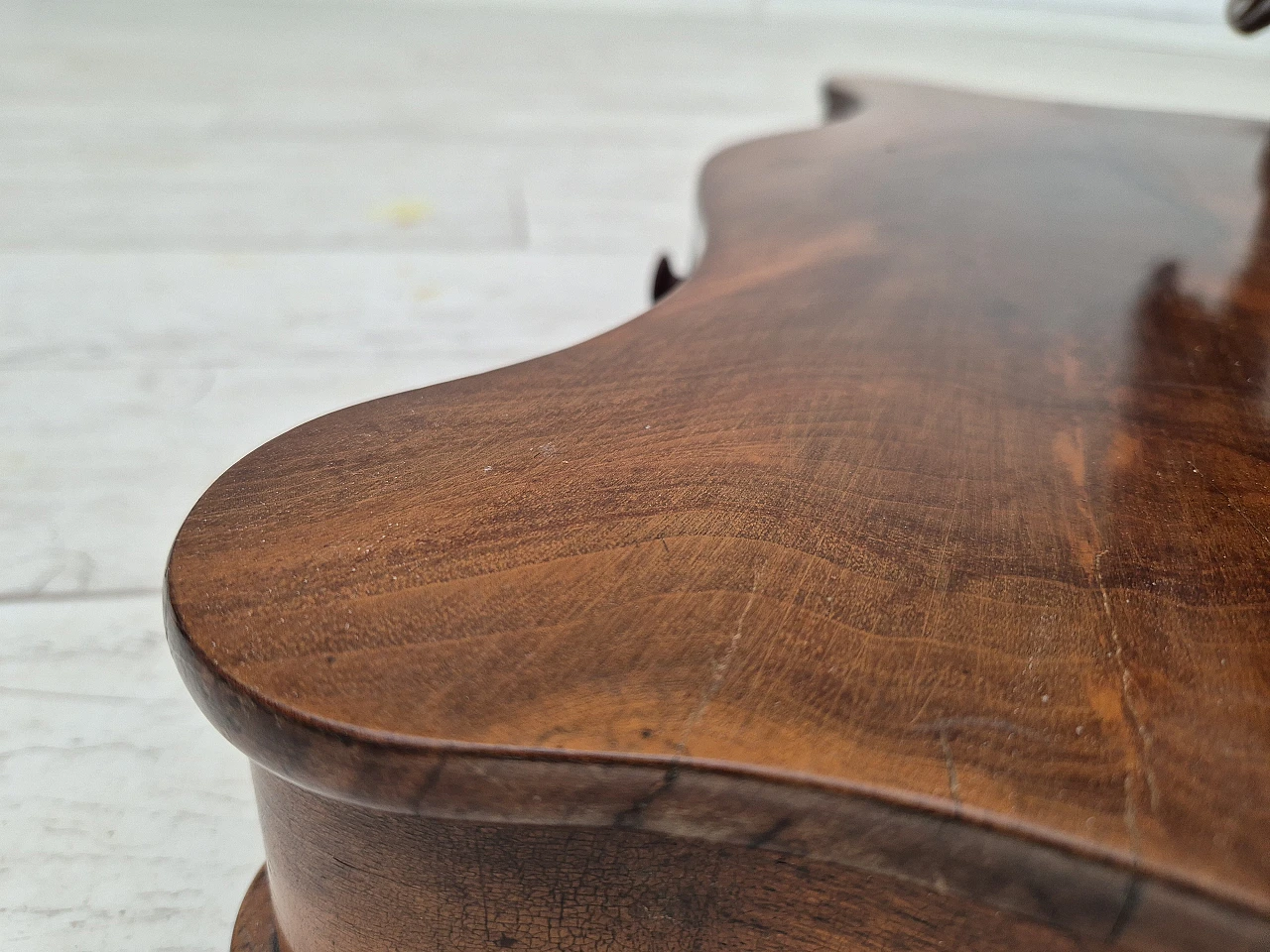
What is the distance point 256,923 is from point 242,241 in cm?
79

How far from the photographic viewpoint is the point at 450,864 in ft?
0.85

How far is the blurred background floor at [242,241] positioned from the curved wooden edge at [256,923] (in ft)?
0.10

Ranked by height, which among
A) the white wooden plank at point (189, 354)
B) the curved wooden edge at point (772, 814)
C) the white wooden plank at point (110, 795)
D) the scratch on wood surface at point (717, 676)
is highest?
the scratch on wood surface at point (717, 676)

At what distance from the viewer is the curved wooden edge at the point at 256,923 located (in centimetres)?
36

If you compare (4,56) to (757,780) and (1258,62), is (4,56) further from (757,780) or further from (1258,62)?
(1258,62)

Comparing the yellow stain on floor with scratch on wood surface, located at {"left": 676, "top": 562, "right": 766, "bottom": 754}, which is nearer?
scratch on wood surface, located at {"left": 676, "top": 562, "right": 766, "bottom": 754}

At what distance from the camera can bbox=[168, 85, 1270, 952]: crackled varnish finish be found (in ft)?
0.67

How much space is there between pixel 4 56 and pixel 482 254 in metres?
1.03

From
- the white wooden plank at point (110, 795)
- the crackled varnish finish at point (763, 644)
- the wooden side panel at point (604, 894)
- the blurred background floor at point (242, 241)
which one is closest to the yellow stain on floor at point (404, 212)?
the blurred background floor at point (242, 241)

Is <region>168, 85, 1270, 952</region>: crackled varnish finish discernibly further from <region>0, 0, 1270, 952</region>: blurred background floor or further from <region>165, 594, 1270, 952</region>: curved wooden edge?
<region>0, 0, 1270, 952</region>: blurred background floor

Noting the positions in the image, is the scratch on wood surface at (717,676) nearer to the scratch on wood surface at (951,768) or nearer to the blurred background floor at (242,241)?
the scratch on wood surface at (951,768)

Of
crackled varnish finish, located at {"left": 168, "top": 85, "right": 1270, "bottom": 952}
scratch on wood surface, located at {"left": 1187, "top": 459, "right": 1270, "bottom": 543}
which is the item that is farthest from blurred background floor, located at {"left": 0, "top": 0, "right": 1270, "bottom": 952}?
scratch on wood surface, located at {"left": 1187, "top": 459, "right": 1270, "bottom": 543}

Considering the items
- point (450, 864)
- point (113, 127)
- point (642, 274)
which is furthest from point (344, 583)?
point (113, 127)

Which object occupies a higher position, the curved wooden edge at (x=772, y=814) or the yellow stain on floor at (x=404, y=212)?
the curved wooden edge at (x=772, y=814)
